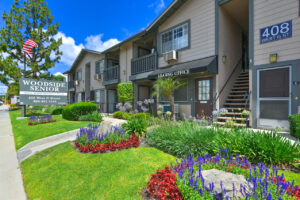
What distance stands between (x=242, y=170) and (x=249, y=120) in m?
5.41

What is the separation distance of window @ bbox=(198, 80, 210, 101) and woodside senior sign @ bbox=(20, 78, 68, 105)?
904 centimetres

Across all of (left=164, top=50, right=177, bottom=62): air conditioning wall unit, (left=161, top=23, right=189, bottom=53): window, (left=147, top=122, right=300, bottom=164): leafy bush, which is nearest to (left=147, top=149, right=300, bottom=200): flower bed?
(left=147, top=122, right=300, bottom=164): leafy bush

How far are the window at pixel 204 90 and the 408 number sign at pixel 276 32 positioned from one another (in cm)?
310

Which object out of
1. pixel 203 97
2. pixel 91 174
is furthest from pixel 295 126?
pixel 91 174

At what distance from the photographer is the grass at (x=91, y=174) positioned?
2.70 meters

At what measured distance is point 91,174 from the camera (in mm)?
3281

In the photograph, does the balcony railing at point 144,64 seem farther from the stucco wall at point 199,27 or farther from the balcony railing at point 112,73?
the balcony railing at point 112,73

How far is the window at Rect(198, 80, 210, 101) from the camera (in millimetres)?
8539

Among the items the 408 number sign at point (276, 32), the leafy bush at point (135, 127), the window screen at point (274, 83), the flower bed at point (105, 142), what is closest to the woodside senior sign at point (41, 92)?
the flower bed at point (105, 142)

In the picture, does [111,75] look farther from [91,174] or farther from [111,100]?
[91,174]

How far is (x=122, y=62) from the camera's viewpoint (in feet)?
46.8

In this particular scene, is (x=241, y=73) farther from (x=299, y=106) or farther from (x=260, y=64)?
(x=299, y=106)

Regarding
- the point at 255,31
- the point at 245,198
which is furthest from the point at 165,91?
the point at 245,198

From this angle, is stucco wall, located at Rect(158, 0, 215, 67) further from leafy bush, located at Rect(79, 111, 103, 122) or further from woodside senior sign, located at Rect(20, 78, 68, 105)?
woodside senior sign, located at Rect(20, 78, 68, 105)
